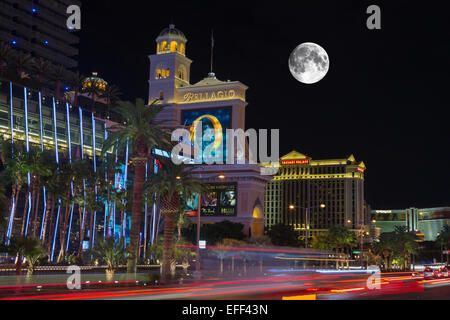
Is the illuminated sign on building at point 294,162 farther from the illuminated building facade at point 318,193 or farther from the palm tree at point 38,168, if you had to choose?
the palm tree at point 38,168

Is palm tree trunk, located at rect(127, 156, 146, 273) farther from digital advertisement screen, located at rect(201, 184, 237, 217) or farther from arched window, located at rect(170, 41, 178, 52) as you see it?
arched window, located at rect(170, 41, 178, 52)

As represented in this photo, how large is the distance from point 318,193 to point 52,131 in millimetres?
123384

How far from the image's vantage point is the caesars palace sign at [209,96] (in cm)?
12675

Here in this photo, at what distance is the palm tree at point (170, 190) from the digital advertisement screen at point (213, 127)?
251 ft

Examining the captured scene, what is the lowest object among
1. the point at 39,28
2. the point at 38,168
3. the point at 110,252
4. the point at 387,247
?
the point at 387,247

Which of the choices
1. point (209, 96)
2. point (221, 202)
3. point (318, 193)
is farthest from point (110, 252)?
point (318, 193)

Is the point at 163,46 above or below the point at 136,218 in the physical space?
above

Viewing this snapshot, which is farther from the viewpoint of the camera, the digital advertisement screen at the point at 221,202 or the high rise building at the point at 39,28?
the high rise building at the point at 39,28

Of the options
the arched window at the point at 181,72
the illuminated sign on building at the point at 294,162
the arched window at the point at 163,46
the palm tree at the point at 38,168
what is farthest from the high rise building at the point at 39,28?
the illuminated sign on building at the point at 294,162

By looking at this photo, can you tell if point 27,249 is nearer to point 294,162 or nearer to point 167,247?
point 167,247

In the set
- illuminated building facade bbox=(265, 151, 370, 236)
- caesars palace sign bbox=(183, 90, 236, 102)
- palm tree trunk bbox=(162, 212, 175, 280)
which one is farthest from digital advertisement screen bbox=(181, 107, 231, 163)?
palm tree trunk bbox=(162, 212, 175, 280)

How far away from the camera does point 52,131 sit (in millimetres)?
86562
